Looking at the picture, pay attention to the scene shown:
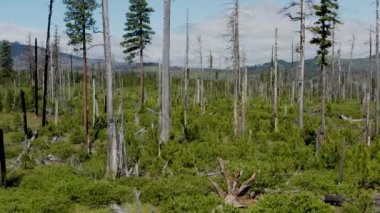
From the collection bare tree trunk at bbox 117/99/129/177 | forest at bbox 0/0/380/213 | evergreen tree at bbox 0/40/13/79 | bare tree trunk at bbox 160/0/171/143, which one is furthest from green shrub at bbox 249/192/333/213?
evergreen tree at bbox 0/40/13/79

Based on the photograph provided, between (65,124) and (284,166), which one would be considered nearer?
(284,166)

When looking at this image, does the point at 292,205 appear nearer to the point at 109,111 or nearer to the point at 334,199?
the point at 334,199

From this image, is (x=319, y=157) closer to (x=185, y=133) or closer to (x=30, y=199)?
(x=185, y=133)

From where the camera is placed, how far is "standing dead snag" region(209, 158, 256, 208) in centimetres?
1603

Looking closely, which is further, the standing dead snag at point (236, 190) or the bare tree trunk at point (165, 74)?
the bare tree trunk at point (165, 74)

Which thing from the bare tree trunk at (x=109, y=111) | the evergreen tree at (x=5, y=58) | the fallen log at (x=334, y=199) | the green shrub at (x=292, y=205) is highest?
the evergreen tree at (x=5, y=58)

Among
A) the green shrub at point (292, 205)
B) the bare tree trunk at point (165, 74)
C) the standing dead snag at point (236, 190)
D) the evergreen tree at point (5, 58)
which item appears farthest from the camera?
the evergreen tree at point (5, 58)

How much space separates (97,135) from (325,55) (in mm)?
14859

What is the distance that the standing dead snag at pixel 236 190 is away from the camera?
16.0m

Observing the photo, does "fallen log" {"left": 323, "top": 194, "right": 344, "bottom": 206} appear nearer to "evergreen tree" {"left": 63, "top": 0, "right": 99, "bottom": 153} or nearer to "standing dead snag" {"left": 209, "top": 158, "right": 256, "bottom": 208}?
"standing dead snag" {"left": 209, "top": 158, "right": 256, "bottom": 208}

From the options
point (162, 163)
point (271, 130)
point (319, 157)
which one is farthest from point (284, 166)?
point (271, 130)

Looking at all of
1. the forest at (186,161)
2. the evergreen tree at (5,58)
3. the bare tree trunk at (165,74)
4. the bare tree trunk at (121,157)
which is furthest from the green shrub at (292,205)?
the evergreen tree at (5,58)

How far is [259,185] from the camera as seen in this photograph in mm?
17531

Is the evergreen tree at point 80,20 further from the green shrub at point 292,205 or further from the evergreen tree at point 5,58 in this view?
the evergreen tree at point 5,58
